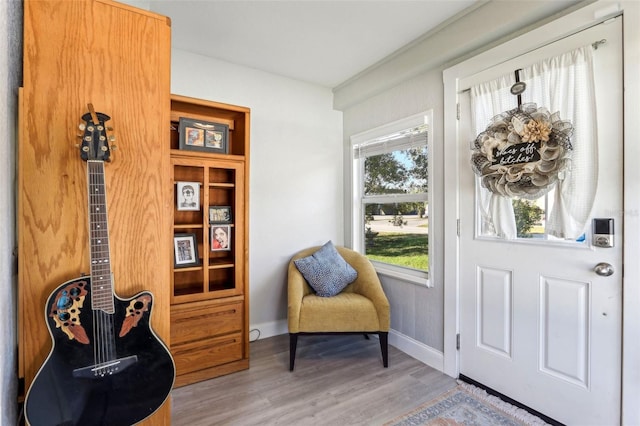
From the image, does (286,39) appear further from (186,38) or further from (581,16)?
(581,16)

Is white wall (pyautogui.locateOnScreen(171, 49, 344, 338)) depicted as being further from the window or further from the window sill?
the window sill

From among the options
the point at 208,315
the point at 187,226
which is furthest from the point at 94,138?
the point at 208,315

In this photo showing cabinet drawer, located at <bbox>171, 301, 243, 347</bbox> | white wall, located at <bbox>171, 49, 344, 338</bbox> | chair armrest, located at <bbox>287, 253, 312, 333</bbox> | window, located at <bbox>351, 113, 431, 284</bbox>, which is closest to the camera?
cabinet drawer, located at <bbox>171, 301, 243, 347</bbox>

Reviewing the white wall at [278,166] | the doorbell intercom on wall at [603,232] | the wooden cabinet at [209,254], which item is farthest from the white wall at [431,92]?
the wooden cabinet at [209,254]

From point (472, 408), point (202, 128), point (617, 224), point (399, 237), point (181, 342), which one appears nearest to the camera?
point (617, 224)

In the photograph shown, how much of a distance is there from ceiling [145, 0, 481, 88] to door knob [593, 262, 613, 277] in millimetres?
1701

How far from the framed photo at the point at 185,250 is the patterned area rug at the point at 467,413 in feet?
5.58

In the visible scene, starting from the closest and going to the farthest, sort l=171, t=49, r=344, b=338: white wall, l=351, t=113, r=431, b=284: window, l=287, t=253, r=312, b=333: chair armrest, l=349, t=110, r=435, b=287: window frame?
l=287, t=253, r=312, b=333: chair armrest → l=349, t=110, r=435, b=287: window frame → l=351, t=113, r=431, b=284: window → l=171, t=49, r=344, b=338: white wall

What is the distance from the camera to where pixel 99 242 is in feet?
3.47

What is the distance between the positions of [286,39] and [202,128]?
958 mm

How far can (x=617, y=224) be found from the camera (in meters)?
1.49

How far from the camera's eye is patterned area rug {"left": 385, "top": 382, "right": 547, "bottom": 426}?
1.71 metres

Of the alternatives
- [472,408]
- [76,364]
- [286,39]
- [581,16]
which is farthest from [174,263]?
[581,16]

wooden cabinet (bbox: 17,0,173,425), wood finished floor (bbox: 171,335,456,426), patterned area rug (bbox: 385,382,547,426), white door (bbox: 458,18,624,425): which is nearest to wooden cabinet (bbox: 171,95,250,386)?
wood finished floor (bbox: 171,335,456,426)
